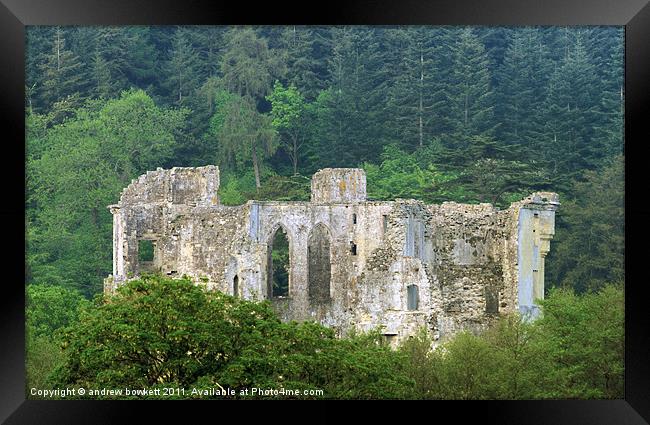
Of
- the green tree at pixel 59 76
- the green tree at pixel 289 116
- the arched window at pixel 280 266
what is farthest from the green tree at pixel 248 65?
Result: the arched window at pixel 280 266

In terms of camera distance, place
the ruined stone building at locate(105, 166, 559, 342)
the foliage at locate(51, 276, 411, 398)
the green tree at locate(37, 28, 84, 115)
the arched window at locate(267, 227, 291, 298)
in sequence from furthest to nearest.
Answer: the green tree at locate(37, 28, 84, 115) → the arched window at locate(267, 227, 291, 298) → the ruined stone building at locate(105, 166, 559, 342) → the foliage at locate(51, 276, 411, 398)

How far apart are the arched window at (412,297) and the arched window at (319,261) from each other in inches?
127

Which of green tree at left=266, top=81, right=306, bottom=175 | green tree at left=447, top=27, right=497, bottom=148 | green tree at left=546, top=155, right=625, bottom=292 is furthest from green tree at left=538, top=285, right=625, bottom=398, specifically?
green tree at left=266, top=81, right=306, bottom=175

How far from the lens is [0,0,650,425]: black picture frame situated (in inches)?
727

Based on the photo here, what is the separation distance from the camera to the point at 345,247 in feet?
120

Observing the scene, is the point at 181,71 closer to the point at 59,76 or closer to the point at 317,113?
the point at 59,76

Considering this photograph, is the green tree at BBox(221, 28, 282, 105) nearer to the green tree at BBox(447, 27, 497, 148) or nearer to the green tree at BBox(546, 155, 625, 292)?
the green tree at BBox(447, 27, 497, 148)

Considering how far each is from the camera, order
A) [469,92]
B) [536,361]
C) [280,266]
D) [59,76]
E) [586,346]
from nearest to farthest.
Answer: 1. [536,361]
2. [586,346]
3. [280,266]
4. [59,76]
5. [469,92]

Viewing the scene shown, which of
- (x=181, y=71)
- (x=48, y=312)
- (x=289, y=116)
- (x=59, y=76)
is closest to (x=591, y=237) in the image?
(x=289, y=116)

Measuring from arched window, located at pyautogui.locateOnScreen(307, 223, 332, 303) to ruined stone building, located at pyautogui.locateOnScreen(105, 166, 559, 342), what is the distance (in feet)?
0.07

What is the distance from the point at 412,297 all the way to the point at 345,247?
2.78 metres
